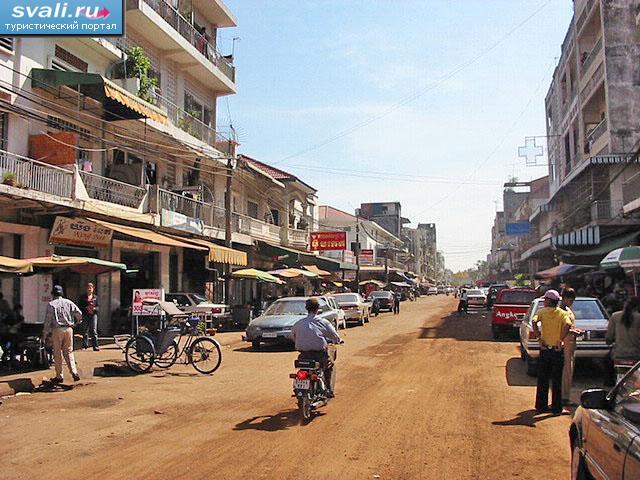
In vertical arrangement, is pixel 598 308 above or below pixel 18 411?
above

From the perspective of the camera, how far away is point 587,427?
13.5 feet

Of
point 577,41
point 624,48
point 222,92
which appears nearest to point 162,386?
point 222,92

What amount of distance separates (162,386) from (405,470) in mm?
6633

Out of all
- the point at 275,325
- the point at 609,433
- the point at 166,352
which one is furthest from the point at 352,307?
→ the point at 609,433

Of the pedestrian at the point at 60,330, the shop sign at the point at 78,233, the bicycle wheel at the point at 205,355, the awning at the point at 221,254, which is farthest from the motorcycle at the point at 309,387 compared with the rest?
the awning at the point at 221,254

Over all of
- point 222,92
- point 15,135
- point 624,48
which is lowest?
point 15,135

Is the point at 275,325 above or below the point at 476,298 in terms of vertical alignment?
above

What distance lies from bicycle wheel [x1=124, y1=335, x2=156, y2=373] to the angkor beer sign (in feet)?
105

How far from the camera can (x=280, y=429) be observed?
7551mm

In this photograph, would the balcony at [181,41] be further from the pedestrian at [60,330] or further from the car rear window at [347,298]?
the pedestrian at [60,330]

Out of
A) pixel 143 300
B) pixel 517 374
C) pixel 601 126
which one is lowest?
pixel 517 374

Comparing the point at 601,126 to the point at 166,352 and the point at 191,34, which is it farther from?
the point at 166,352

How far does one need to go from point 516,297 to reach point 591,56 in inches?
779

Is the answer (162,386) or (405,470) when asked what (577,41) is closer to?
(162,386)
